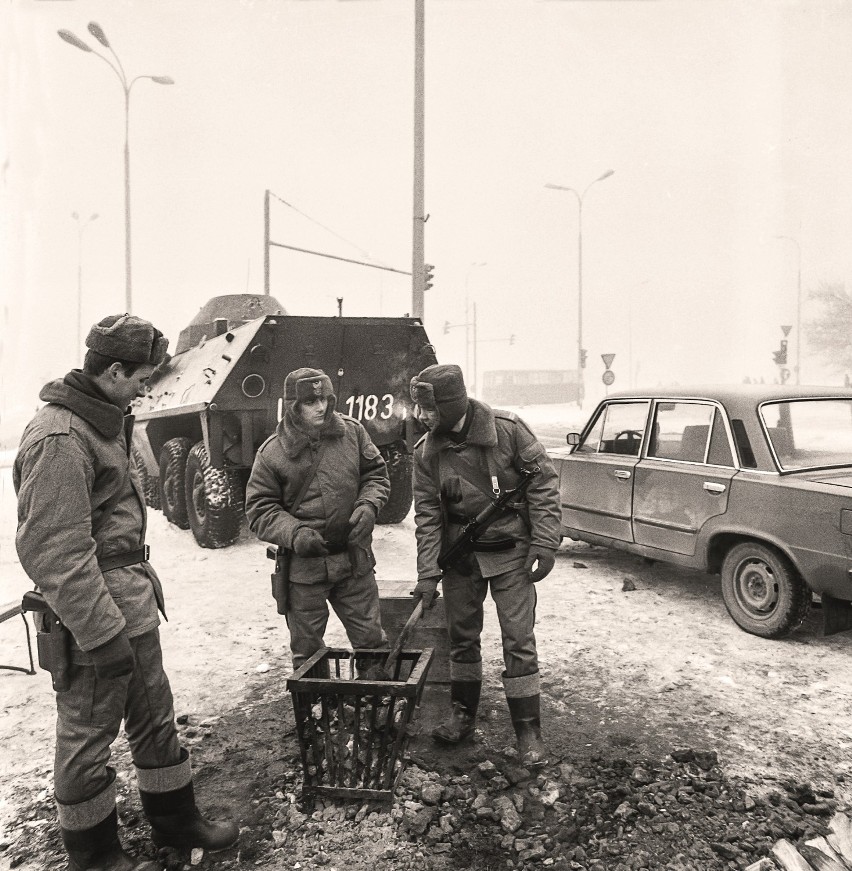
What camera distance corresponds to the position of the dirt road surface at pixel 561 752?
273cm

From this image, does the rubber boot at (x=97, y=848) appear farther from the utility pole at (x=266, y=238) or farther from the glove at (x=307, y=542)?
the utility pole at (x=266, y=238)

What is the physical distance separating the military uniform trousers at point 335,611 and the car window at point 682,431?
2664 mm

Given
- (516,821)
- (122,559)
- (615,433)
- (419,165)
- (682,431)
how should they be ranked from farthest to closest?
(419,165), (615,433), (682,431), (516,821), (122,559)

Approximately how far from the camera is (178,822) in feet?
8.76

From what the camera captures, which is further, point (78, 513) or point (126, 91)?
point (126, 91)

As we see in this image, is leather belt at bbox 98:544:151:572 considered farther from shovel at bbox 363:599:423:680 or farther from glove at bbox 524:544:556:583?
glove at bbox 524:544:556:583

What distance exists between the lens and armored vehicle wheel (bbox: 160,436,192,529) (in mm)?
8633

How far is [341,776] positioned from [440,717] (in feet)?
3.12

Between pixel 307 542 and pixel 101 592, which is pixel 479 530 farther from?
pixel 101 592

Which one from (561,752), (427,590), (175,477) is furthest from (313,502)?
(175,477)

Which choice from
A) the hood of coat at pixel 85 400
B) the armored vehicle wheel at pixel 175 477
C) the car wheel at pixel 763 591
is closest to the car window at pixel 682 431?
the car wheel at pixel 763 591

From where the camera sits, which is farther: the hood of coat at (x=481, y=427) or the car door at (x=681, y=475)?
the car door at (x=681, y=475)

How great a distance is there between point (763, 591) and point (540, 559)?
2.16m

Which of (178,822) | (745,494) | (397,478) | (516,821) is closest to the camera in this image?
(178,822)
